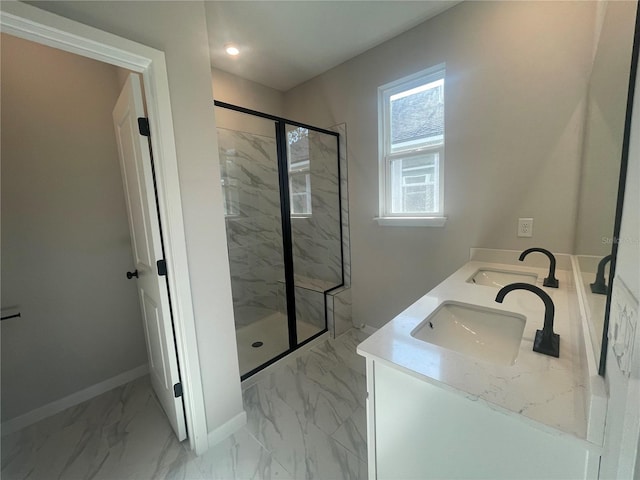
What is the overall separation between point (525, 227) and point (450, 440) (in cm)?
153

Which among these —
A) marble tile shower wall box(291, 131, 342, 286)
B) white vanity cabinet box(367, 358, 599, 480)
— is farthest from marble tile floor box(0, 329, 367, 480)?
marble tile shower wall box(291, 131, 342, 286)

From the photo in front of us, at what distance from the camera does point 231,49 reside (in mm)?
2229

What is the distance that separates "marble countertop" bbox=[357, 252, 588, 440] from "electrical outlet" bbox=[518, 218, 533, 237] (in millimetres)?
724

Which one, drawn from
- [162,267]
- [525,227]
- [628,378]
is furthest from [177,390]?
[525,227]

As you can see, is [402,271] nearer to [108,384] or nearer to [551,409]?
[551,409]

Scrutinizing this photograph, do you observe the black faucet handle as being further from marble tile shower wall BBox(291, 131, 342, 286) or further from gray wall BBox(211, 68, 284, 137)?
gray wall BBox(211, 68, 284, 137)

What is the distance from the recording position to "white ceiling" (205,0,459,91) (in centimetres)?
179

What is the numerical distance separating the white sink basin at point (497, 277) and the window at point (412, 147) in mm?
515

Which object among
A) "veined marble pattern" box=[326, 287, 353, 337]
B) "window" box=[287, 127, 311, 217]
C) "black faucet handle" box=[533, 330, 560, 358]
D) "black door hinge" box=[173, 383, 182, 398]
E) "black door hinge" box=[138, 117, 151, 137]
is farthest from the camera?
"window" box=[287, 127, 311, 217]

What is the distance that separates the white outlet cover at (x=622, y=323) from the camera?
0.37 metres

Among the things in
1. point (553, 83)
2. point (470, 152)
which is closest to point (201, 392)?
point (470, 152)

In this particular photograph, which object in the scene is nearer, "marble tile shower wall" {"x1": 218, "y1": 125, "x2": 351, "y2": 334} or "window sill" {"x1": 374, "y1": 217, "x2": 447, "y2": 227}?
"window sill" {"x1": 374, "y1": 217, "x2": 447, "y2": 227}

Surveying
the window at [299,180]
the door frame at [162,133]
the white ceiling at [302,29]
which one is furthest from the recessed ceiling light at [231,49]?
the door frame at [162,133]

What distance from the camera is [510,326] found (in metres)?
1.06
